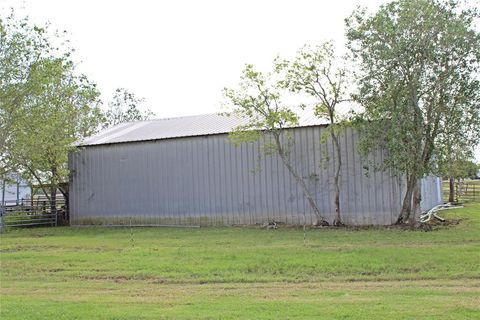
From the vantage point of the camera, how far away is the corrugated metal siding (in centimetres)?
2352

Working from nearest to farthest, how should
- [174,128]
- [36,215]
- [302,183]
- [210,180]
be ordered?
[302,183] < [210,180] < [174,128] < [36,215]

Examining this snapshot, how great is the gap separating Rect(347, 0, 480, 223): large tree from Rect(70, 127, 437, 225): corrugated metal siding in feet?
Answer: 9.62

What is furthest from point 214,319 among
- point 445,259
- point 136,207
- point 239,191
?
point 136,207

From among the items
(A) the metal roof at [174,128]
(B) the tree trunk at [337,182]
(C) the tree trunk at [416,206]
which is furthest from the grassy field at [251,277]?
(A) the metal roof at [174,128]

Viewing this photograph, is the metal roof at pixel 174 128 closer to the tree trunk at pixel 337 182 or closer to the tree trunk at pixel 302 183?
the tree trunk at pixel 337 182

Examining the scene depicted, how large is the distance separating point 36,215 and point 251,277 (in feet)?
69.1

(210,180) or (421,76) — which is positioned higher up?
(421,76)

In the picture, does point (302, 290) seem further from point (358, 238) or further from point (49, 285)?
point (358, 238)

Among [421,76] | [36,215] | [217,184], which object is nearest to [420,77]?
[421,76]

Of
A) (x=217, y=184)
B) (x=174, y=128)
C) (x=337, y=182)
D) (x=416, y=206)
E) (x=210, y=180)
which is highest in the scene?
(x=174, y=128)

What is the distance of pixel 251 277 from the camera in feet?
39.9

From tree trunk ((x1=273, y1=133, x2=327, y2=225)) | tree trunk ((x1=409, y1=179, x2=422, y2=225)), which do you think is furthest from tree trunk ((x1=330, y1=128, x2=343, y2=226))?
tree trunk ((x1=409, y1=179, x2=422, y2=225))

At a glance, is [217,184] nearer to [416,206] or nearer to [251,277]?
[416,206]

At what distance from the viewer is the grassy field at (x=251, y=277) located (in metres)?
8.79
